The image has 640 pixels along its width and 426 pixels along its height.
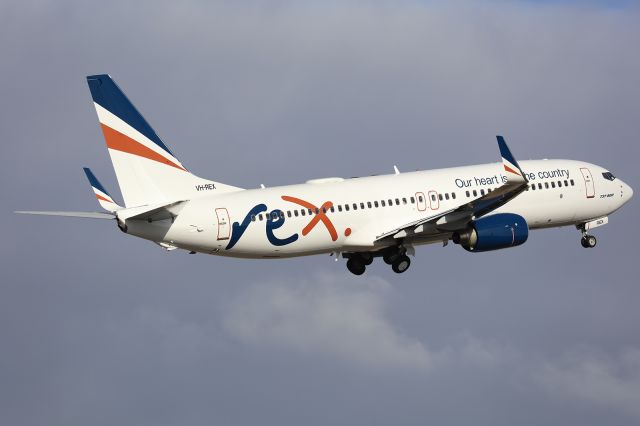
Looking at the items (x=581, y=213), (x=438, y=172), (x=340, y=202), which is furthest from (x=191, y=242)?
(x=581, y=213)

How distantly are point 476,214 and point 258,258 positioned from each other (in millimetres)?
11162

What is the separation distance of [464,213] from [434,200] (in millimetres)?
2399

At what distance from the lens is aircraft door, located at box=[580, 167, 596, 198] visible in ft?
251

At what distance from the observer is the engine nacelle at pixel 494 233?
70000mm

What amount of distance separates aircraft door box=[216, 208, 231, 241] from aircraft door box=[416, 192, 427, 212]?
10.4 m

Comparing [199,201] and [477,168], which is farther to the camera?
[477,168]

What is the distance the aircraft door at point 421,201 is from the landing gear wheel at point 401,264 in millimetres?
3148

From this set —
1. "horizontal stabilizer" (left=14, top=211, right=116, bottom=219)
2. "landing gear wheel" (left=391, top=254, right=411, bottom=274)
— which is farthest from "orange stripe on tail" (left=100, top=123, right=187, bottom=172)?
"landing gear wheel" (left=391, top=254, right=411, bottom=274)

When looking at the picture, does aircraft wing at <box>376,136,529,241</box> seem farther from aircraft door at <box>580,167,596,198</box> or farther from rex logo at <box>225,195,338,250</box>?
aircraft door at <box>580,167,596,198</box>

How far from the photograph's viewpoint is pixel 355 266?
75000 millimetres

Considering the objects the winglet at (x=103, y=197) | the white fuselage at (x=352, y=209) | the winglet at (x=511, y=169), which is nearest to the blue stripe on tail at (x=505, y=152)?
the winglet at (x=511, y=169)

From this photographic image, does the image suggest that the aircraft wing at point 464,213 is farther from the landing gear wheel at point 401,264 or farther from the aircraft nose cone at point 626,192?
the aircraft nose cone at point 626,192

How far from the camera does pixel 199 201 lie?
220 ft

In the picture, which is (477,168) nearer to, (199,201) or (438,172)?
(438,172)
